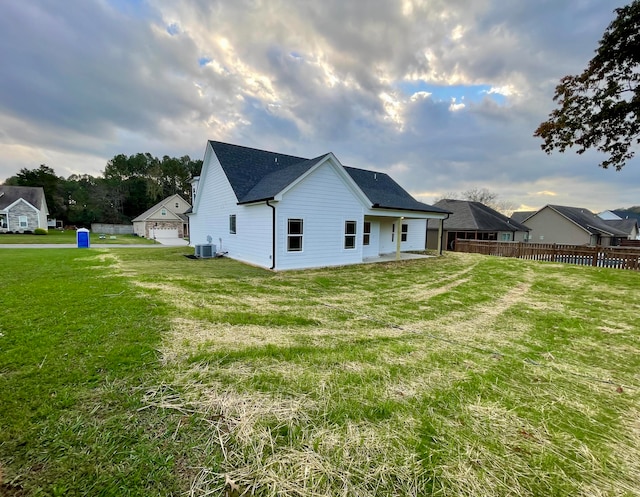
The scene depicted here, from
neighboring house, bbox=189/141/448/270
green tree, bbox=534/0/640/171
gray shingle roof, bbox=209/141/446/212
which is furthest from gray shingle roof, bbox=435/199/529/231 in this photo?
green tree, bbox=534/0/640/171

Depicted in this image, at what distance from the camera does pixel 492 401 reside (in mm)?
2709

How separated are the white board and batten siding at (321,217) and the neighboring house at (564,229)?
33707 millimetres

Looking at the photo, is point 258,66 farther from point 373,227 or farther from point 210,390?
point 210,390

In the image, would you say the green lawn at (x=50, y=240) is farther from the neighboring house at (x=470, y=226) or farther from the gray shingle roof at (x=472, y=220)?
the gray shingle roof at (x=472, y=220)

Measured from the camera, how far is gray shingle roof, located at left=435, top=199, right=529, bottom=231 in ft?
84.3

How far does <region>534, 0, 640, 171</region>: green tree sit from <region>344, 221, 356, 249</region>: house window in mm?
9188

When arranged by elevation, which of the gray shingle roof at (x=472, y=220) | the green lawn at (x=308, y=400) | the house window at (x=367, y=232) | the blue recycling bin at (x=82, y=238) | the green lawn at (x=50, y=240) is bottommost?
the green lawn at (x=308, y=400)

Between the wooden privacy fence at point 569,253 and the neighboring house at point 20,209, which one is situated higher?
the neighboring house at point 20,209

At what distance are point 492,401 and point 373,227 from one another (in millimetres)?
13247

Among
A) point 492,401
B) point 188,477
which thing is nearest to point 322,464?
point 188,477

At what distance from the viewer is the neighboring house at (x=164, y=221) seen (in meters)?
34.6

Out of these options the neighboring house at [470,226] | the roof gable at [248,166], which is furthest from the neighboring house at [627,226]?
the roof gable at [248,166]

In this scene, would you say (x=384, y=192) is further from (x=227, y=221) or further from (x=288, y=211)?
(x=227, y=221)

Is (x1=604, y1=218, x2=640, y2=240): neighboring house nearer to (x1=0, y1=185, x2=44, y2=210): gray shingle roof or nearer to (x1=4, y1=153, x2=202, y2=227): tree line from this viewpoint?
(x1=4, y1=153, x2=202, y2=227): tree line
